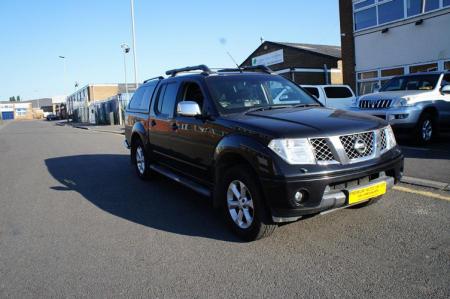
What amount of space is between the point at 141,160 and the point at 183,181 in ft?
7.48

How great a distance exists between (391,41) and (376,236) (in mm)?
17444

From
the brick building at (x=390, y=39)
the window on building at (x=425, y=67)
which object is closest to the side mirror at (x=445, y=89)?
the brick building at (x=390, y=39)

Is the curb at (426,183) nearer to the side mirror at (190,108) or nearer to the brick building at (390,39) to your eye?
the side mirror at (190,108)

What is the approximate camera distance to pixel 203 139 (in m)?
4.88

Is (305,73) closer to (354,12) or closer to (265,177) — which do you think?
(354,12)

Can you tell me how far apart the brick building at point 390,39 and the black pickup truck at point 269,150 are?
47.8 ft

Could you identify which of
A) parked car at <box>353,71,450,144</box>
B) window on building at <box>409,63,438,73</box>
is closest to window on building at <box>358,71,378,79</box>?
window on building at <box>409,63,438,73</box>

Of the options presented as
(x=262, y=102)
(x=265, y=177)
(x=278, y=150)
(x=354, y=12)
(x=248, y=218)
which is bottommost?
(x=248, y=218)

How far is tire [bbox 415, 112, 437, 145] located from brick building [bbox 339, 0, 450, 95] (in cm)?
875

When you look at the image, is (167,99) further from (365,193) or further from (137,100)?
(365,193)

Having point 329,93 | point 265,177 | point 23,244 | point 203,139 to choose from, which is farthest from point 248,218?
point 329,93

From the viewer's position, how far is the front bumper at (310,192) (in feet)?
11.8

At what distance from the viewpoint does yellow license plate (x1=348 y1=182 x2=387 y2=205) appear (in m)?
3.79

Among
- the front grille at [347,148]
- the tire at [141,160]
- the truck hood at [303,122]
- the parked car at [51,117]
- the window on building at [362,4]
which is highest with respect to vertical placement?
the window on building at [362,4]
